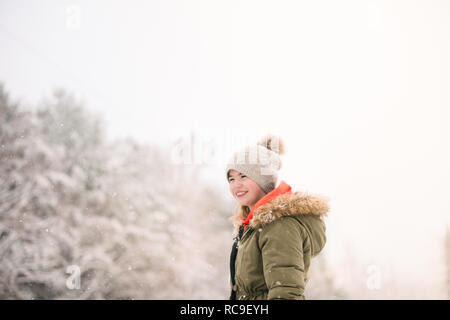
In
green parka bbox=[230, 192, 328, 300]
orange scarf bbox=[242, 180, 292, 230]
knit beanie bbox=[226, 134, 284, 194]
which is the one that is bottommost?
green parka bbox=[230, 192, 328, 300]

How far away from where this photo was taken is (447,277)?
8883mm

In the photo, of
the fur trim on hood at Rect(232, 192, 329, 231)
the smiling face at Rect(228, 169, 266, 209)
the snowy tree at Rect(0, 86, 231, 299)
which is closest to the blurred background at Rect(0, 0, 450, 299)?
the snowy tree at Rect(0, 86, 231, 299)

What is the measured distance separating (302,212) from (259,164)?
0.29 m

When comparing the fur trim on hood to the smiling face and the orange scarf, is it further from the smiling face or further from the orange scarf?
the smiling face

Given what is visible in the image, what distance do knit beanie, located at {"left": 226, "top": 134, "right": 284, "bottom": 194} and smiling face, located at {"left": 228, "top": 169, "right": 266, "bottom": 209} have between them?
0.05 ft

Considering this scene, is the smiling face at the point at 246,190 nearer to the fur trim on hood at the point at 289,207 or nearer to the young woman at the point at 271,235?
the young woman at the point at 271,235

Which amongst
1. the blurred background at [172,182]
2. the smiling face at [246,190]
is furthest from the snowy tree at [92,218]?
the smiling face at [246,190]

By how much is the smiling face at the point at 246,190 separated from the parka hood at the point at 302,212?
0.17m

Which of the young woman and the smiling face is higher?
the smiling face

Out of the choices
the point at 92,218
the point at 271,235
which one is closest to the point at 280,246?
the point at 271,235

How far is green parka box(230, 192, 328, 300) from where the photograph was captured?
0.95 m

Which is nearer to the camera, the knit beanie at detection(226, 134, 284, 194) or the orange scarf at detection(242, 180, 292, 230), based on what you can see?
the orange scarf at detection(242, 180, 292, 230)

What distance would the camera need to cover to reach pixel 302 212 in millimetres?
1073
